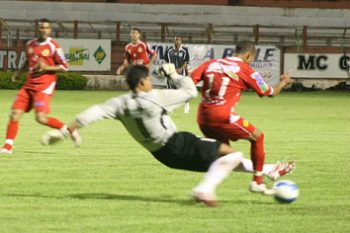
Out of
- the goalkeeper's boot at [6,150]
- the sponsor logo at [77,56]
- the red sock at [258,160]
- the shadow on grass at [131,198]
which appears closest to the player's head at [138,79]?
the shadow on grass at [131,198]

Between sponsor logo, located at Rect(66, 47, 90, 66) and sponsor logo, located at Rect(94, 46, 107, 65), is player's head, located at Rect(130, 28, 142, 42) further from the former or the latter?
sponsor logo, located at Rect(94, 46, 107, 65)

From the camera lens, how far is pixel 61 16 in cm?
4984

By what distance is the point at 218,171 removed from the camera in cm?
997

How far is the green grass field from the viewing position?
915 centimetres

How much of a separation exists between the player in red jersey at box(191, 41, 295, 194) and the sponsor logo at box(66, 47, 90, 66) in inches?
1134

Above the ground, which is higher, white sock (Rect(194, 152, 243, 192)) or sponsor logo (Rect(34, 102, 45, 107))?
white sock (Rect(194, 152, 243, 192))

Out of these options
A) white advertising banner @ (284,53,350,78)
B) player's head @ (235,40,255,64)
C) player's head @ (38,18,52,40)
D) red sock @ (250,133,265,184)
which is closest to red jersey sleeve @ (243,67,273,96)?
player's head @ (235,40,255,64)

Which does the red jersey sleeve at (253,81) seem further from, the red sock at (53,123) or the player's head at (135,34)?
the player's head at (135,34)

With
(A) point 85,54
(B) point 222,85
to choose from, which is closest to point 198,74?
(B) point 222,85

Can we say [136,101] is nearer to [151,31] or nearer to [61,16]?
[151,31]

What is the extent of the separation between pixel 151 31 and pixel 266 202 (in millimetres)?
33564

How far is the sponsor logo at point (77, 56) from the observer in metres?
39.6

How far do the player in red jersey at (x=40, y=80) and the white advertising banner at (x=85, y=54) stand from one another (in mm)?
24380

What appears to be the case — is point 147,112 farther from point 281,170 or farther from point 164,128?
point 281,170
